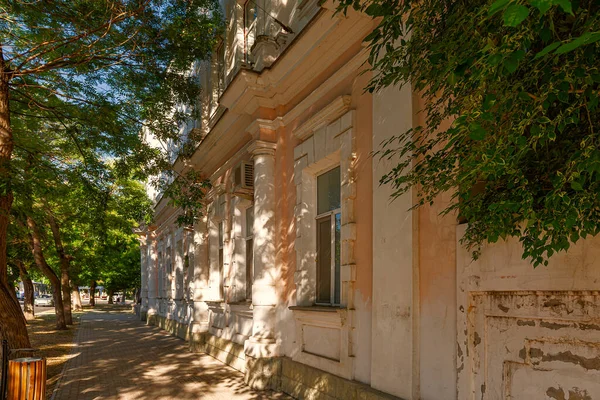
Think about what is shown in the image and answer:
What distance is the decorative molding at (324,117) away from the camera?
6.56 metres

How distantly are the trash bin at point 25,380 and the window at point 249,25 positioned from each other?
7.15 metres

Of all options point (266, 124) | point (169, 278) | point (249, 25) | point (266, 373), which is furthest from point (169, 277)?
point (266, 124)

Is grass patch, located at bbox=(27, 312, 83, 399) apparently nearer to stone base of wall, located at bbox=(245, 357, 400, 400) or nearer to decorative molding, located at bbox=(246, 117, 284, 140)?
stone base of wall, located at bbox=(245, 357, 400, 400)

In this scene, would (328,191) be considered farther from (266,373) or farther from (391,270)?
(266,373)

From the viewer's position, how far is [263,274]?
8.27 metres

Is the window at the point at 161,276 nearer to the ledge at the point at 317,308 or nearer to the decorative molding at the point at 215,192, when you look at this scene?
the decorative molding at the point at 215,192

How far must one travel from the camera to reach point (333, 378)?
6254 millimetres

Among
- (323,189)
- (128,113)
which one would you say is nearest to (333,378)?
(323,189)

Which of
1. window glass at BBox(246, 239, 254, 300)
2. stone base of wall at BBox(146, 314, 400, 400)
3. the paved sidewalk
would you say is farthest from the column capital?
the paved sidewalk

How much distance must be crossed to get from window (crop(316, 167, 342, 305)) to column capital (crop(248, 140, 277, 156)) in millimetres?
1326

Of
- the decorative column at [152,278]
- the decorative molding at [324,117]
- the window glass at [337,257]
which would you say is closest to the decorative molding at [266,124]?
the decorative molding at [324,117]

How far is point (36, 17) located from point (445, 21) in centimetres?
703

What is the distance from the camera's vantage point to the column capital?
853 cm

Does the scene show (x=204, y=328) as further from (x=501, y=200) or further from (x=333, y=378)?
(x=501, y=200)
